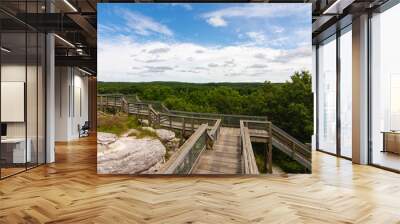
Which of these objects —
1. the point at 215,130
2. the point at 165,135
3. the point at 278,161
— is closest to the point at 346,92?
the point at 278,161

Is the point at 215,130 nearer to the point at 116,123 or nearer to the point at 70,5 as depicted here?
the point at 116,123

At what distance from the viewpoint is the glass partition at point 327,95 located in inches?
387

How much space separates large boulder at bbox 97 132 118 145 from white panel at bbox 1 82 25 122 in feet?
5.32

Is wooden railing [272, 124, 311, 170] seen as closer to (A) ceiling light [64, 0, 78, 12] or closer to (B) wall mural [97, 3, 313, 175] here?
(B) wall mural [97, 3, 313, 175]

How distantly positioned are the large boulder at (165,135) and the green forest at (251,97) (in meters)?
0.56

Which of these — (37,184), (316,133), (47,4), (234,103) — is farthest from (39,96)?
(316,133)

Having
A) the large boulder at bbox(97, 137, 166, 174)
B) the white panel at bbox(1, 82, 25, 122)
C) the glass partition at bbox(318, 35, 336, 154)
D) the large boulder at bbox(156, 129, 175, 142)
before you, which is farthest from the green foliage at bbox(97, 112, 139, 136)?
the glass partition at bbox(318, 35, 336, 154)

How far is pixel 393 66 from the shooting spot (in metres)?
7.09

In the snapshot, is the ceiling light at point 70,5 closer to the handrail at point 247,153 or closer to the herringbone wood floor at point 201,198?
the herringbone wood floor at point 201,198

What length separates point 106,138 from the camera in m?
6.35

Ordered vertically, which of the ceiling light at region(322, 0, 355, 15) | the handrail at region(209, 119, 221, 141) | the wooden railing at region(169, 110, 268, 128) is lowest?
the handrail at region(209, 119, 221, 141)

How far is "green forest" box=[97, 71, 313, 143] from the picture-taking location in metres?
6.28

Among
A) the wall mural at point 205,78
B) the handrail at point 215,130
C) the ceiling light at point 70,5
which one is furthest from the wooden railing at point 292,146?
the ceiling light at point 70,5

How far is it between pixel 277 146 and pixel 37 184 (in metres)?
3.94
